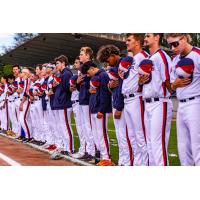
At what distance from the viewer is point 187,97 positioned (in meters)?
3.78

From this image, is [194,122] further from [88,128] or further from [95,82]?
[88,128]

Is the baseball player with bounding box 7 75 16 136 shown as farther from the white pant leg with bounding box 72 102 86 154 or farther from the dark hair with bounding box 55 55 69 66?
the white pant leg with bounding box 72 102 86 154

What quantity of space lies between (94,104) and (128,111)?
2.79 feet

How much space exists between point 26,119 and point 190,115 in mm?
4683

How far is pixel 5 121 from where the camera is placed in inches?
365

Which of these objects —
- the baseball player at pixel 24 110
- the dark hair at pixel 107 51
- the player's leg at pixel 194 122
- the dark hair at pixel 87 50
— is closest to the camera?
the player's leg at pixel 194 122

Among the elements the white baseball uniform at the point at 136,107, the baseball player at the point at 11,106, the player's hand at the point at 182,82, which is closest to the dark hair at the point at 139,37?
the white baseball uniform at the point at 136,107

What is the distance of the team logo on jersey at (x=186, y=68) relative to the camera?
148 inches

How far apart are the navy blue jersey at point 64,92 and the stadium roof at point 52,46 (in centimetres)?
18

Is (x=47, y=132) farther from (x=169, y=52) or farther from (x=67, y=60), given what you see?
(x=169, y=52)

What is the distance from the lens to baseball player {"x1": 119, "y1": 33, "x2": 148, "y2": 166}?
4398mm

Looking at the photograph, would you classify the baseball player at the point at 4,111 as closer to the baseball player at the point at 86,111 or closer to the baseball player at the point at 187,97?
the baseball player at the point at 86,111

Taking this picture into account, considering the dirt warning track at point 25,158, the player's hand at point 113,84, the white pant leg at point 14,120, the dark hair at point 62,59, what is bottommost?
the dirt warning track at point 25,158

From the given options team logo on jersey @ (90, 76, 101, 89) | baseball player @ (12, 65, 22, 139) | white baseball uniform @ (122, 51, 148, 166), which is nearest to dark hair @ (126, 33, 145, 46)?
white baseball uniform @ (122, 51, 148, 166)
